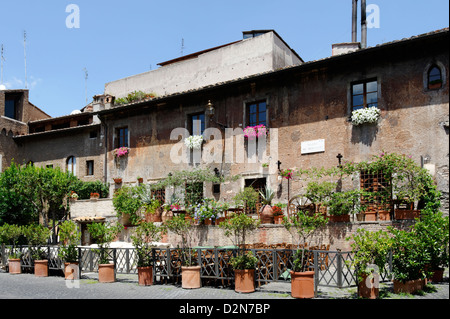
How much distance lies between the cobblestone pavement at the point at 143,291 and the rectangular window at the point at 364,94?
614cm

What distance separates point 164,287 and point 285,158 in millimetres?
7321

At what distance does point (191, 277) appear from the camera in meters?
11.0

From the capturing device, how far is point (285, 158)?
16.8 m

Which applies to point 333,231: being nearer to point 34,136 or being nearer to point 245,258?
point 245,258

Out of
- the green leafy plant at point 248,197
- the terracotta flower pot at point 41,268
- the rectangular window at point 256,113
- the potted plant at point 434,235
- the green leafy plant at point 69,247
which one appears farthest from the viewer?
the rectangular window at point 256,113

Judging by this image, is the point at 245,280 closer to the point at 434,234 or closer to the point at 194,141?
the point at 434,234

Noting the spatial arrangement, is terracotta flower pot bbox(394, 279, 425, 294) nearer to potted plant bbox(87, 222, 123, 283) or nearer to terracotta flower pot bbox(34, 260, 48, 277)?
potted plant bbox(87, 222, 123, 283)

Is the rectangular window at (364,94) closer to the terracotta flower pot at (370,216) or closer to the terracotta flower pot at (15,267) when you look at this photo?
the terracotta flower pot at (370,216)

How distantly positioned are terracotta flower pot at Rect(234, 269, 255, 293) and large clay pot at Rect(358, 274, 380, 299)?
2.49 m

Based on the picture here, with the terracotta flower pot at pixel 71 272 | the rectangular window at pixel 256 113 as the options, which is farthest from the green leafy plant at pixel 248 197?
the terracotta flower pot at pixel 71 272

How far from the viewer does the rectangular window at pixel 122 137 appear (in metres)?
21.9

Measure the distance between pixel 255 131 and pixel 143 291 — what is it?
329 inches
